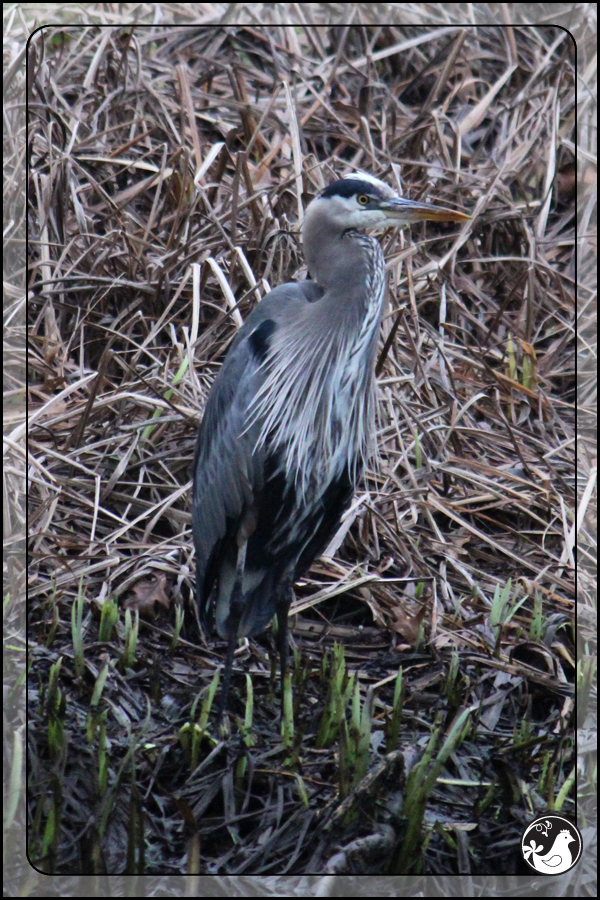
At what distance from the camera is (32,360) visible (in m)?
1.54

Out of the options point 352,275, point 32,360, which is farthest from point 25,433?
point 352,275

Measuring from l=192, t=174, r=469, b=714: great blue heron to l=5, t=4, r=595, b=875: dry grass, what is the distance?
0.04 meters

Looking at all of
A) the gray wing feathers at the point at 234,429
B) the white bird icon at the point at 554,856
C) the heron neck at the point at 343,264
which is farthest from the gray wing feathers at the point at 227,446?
the white bird icon at the point at 554,856

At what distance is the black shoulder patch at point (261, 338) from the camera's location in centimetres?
168

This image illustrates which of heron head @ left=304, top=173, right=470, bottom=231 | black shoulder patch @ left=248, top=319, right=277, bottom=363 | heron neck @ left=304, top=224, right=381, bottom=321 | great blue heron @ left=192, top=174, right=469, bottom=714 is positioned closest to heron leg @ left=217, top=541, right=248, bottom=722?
great blue heron @ left=192, top=174, right=469, bottom=714

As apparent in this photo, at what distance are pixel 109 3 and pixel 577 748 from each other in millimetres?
1343

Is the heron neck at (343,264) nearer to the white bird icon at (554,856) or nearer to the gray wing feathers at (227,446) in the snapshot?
the gray wing feathers at (227,446)

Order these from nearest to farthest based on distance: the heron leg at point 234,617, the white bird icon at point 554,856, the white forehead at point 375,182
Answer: the white bird icon at point 554,856 → the heron leg at point 234,617 → the white forehead at point 375,182

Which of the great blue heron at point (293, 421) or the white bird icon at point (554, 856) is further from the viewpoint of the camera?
the great blue heron at point (293, 421)

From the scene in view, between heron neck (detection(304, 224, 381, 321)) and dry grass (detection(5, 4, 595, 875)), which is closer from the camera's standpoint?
dry grass (detection(5, 4, 595, 875))

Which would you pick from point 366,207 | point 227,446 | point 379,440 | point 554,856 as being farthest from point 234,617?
point 366,207

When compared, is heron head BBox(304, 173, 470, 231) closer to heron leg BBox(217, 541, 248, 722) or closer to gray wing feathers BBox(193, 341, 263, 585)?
gray wing feathers BBox(193, 341, 263, 585)

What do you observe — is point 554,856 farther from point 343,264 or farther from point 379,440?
point 343,264

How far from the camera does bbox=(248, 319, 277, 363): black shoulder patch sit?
168cm
